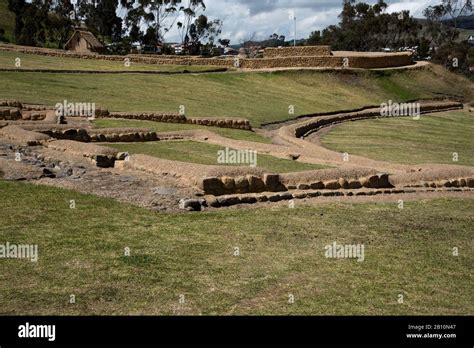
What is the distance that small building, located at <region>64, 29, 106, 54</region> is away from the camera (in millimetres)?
57375

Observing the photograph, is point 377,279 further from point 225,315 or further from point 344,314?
point 225,315

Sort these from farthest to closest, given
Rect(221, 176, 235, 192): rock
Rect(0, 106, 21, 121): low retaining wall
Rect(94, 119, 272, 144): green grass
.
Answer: Rect(94, 119, 272, 144): green grass < Rect(0, 106, 21, 121): low retaining wall < Rect(221, 176, 235, 192): rock

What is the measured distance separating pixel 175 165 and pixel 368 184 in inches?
175

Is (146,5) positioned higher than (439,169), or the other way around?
(146,5)

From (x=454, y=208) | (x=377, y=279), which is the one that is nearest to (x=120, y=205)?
(x=377, y=279)

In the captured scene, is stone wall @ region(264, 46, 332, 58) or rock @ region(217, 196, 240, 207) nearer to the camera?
rock @ region(217, 196, 240, 207)

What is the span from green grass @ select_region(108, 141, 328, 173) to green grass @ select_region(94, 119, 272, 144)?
3.07 metres

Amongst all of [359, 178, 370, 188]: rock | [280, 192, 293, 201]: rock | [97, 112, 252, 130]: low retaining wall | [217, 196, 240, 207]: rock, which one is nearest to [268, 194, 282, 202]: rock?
[280, 192, 293, 201]: rock

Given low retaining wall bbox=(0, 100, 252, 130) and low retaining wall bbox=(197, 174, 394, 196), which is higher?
low retaining wall bbox=(0, 100, 252, 130)

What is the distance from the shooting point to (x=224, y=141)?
20328 mm

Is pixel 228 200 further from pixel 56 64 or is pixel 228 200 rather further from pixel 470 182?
pixel 56 64

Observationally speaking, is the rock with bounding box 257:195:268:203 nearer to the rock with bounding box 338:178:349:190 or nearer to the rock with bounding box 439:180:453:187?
the rock with bounding box 338:178:349:190

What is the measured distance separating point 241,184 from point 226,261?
4.05 meters

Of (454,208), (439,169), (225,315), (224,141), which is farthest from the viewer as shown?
(224,141)
